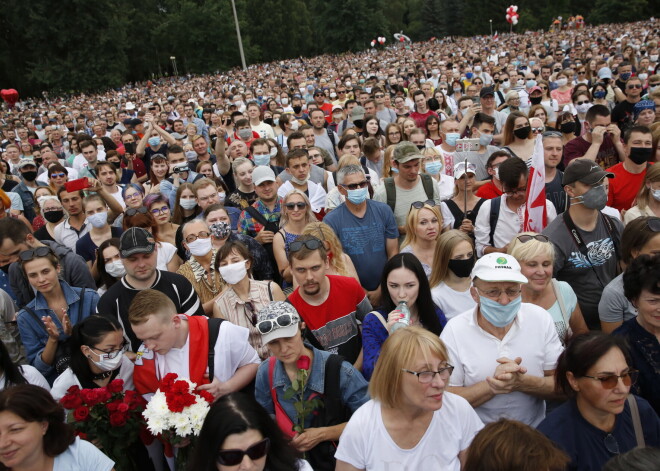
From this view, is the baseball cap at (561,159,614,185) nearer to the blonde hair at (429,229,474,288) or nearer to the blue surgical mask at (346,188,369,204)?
the blonde hair at (429,229,474,288)

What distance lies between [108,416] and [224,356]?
2.64 ft

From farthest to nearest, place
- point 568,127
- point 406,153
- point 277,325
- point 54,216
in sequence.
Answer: point 568,127 < point 54,216 < point 406,153 < point 277,325

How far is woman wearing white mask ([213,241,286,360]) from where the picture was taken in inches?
175

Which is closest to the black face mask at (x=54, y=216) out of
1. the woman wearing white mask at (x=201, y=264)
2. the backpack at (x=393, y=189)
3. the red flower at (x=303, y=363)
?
the woman wearing white mask at (x=201, y=264)

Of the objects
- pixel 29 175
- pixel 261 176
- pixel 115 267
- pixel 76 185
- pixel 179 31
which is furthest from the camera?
pixel 179 31

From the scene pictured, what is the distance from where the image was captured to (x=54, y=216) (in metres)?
6.65

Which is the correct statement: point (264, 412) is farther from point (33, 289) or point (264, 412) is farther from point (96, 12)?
point (96, 12)

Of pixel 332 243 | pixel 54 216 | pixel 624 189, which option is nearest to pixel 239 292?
pixel 332 243

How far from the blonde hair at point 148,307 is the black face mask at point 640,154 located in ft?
15.4

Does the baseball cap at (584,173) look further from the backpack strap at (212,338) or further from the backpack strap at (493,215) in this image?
the backpack strap at (212,338)

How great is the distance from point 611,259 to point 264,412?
311 cm

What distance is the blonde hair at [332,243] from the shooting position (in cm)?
487

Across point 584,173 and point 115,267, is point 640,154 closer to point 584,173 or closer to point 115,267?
point 584,173

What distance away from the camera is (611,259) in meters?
4.29
